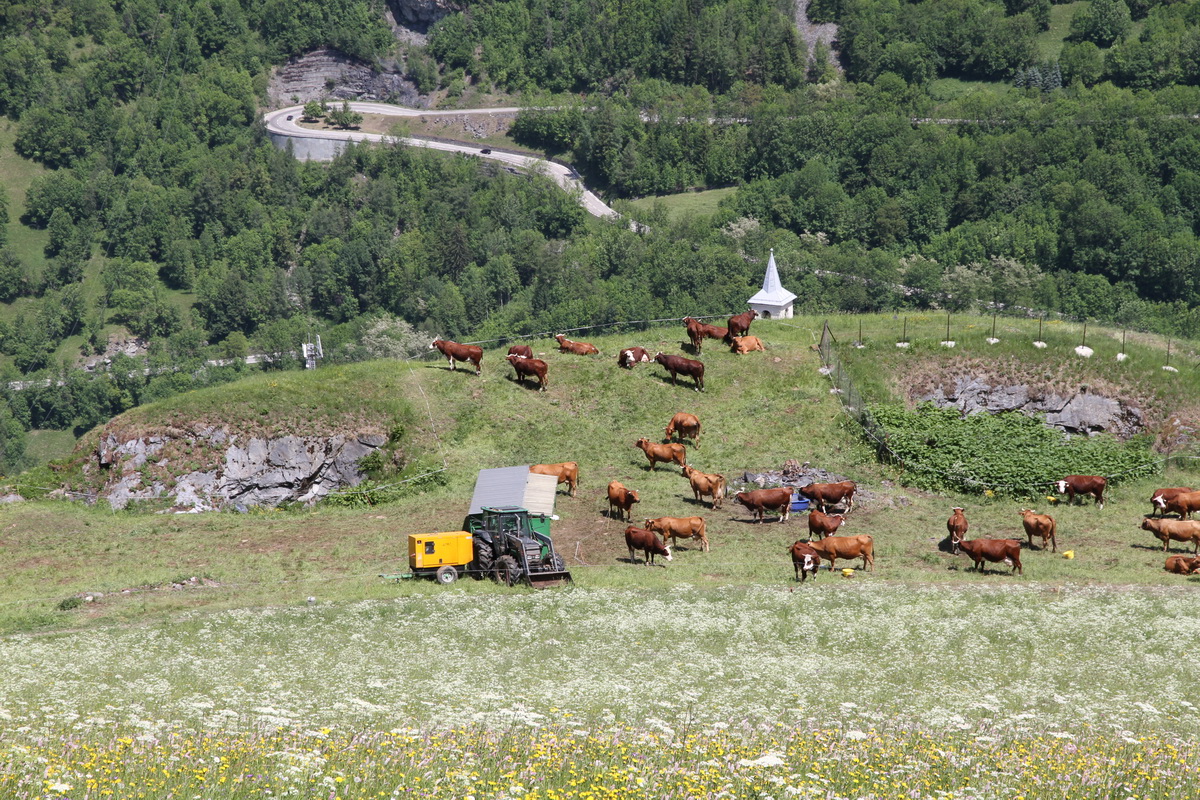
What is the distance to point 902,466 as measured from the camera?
5731 cm

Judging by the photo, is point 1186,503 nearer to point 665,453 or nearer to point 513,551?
point 665,453

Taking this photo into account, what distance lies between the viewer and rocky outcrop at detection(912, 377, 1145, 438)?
62844mm

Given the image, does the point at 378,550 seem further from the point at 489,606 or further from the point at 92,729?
the point at 92,729

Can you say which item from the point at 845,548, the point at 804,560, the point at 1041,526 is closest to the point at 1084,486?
the point at 1041,526

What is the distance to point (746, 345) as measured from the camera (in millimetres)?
68000

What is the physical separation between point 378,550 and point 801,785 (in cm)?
3003

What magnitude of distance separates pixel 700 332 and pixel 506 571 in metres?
28.4

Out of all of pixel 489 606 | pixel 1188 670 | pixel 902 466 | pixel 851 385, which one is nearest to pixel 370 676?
pixel 489 606

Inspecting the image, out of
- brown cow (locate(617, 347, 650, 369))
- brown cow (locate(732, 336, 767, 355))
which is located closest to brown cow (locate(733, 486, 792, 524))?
brown cow (locate(617, 347, 650, 369))

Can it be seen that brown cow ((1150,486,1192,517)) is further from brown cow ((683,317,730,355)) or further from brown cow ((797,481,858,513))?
brown cow ((683,317,730,355))

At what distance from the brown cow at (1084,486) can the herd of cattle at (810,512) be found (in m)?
0.04

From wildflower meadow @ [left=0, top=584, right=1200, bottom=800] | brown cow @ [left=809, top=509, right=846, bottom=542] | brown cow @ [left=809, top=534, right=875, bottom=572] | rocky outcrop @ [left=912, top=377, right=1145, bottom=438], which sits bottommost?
rocky outcrop @ [left=912, top=377, right=1145, bottom=438]

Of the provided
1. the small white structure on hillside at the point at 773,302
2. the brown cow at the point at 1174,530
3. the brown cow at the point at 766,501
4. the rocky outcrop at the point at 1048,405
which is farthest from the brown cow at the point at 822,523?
the small white structure on hillside at the point at 773,302

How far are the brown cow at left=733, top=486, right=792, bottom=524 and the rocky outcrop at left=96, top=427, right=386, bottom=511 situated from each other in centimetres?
1804
